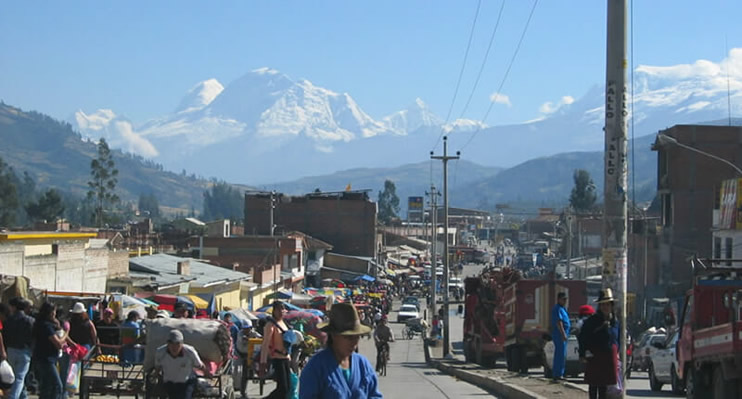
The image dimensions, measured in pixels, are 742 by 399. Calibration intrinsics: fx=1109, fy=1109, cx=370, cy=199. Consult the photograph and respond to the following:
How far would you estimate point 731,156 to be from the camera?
207 feet

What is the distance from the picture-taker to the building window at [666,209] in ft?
209

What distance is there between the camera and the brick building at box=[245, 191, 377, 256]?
113 meters

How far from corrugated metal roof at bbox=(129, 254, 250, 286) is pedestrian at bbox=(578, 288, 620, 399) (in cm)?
3170

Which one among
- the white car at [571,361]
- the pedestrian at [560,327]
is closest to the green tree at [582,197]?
the white car at [571,361]

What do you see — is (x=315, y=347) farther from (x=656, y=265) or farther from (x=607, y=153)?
(x=656, y=265)

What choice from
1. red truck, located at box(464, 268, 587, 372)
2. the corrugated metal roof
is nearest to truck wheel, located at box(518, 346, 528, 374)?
red truck, located at box(464, 268, 587, 372)

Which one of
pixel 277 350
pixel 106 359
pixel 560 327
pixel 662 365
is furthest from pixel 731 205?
pixel 106 359

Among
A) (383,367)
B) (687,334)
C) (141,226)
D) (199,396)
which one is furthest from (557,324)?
(141,226)

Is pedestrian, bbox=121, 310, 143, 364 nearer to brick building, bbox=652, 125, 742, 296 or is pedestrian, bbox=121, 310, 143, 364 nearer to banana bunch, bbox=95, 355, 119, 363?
banana bunch, bbox=95, 355, 119, 363

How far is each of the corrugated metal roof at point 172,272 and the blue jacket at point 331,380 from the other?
36.5 meters

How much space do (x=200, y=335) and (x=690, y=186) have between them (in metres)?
52.3

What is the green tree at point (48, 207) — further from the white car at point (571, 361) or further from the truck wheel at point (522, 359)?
the white car at point (571, 361)

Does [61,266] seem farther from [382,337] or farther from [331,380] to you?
[331,380]

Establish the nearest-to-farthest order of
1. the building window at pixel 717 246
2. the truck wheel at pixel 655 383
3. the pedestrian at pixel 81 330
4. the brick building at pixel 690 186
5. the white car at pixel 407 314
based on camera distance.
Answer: the pedestrian at pixel 81 330, the truck wheel at pixel 655 383, the building window at pixel 717 246, the brick building at pixel 690 186, the white car at pixel 407 314
